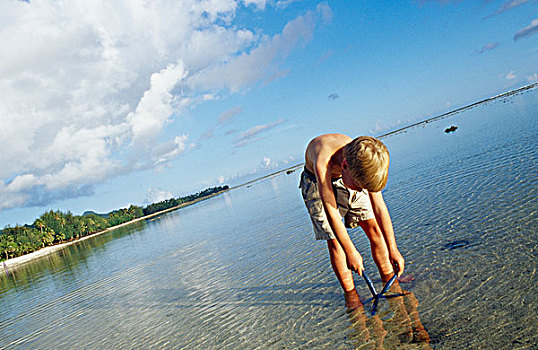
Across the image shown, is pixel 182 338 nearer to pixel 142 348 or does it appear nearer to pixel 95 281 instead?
pixel 142 348

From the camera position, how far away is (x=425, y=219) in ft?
30.6

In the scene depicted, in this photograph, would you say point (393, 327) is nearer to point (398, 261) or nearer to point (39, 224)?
point (398, 261)

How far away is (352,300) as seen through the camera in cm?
563

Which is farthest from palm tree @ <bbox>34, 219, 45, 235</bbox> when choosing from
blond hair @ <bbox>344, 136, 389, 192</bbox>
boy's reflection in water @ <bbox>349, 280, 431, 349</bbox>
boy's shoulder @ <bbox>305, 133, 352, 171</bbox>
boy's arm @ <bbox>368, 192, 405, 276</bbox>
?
blond hair @ <bbox>344, 136, 389, 192</bbox>

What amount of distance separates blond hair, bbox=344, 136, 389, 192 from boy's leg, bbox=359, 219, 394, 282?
5.18ft

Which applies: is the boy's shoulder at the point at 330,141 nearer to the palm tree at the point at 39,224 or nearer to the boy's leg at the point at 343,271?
the boy's leg at the point at 343,271

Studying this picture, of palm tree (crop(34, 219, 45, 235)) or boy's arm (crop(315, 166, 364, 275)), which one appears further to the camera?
palm tree (crop(34, 219, 45, 235))

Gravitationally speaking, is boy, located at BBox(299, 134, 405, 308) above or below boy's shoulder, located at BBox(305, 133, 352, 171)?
below

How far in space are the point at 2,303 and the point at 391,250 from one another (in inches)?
874

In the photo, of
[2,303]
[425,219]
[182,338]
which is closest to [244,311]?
[182,338]

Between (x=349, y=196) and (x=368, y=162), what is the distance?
136 centimetres

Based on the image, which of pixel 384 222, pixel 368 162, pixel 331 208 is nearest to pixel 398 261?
pixel 384 222

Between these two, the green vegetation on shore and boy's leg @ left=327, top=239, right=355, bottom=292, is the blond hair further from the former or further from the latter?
the green vegetation on shore

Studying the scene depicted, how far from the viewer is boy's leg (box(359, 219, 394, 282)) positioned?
539 centimetres
